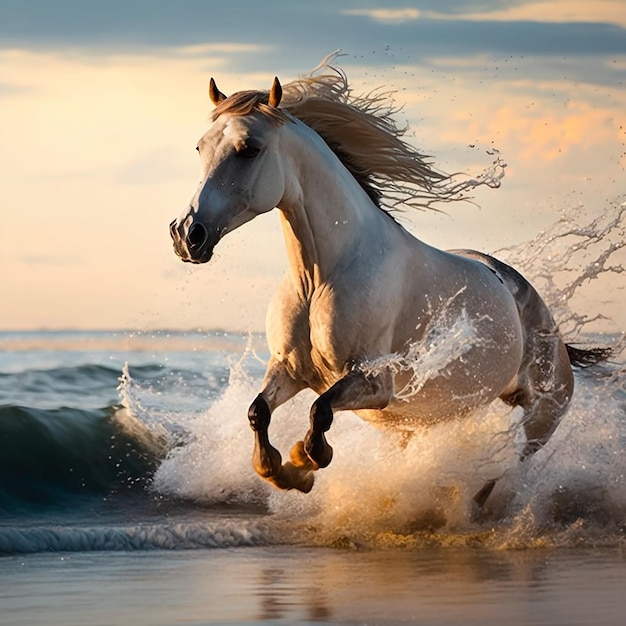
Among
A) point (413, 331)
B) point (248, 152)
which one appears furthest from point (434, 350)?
point (248, 152)

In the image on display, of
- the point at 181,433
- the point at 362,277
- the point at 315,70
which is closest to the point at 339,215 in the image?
the point at 362,277

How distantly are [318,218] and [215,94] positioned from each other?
754 mm

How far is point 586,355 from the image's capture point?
9297 mm

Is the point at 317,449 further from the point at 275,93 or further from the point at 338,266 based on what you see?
the point at 275,93

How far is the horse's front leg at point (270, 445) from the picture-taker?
22.0 feet

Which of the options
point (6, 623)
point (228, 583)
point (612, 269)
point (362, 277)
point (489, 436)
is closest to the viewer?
point (6, 623)

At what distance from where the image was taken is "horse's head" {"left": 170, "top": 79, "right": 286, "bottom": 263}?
Answer: 6.14m

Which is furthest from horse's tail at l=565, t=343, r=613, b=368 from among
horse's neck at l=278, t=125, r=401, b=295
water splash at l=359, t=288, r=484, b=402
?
horse's neck at l=278, t=125, r=401, b=295

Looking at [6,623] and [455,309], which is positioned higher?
[455,309]

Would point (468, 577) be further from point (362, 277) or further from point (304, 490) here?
point (362, 277)

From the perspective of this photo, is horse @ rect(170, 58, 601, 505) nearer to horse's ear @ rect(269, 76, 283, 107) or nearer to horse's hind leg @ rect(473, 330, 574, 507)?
horse's ear @ rect(269, 76, 283, 107)

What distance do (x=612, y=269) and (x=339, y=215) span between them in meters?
2.55

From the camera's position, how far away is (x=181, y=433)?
11.2 meters

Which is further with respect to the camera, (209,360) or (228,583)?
(209,360)
